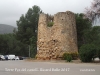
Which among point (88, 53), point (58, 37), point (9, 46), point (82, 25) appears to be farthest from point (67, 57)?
point (9, 46)

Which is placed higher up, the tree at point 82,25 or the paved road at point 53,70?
the tree at point 82,25

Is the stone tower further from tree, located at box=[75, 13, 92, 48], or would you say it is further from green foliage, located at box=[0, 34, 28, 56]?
green foliage, located at box=[0, 34, 28, 56]

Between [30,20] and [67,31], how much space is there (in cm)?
2373

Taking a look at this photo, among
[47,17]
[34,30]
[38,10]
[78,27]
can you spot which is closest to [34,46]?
[34,30]

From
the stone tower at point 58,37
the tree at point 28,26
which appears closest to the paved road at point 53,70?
the stone tower at point 58,37

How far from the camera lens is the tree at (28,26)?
51.5 metres

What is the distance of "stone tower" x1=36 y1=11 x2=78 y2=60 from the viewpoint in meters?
30.5

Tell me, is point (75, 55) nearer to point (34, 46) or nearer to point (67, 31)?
point (67, 31)

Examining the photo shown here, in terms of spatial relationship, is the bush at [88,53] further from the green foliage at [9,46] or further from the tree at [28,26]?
the green foliage at [9,46]

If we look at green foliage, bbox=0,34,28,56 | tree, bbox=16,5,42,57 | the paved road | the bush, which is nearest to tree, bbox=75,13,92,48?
tree, bbox=16,5,42,57

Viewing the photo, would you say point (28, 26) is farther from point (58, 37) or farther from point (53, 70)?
point (53, 70)

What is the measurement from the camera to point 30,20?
53188 millimetres

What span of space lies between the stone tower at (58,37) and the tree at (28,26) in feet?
62.4

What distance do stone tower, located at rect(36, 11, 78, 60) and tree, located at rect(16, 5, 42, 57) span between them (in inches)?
749
